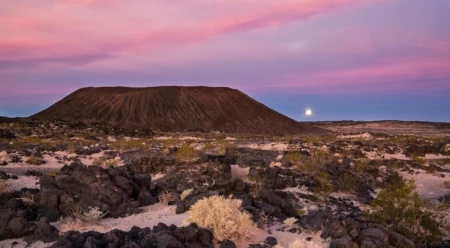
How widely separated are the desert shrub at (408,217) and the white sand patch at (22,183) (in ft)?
35.6

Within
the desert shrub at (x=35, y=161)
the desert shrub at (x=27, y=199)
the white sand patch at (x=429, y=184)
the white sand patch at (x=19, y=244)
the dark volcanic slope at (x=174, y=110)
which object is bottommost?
the white sand patch at (x=429, y=184)

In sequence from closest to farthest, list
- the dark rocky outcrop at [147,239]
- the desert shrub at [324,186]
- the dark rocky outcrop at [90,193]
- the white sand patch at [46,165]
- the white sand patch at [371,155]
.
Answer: the dark rocky outcrop at [147,239]
the dark rocky outcrop at [90,193]
the desert shrub at [324,186]
the white sand patch at [46,165]
the white sand patch at [371,155]

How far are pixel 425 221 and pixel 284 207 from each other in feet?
10.9

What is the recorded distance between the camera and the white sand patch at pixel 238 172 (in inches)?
651

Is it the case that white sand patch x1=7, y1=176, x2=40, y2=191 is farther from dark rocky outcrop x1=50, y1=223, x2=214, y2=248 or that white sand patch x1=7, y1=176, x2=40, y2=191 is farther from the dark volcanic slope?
the dark volcanic slope

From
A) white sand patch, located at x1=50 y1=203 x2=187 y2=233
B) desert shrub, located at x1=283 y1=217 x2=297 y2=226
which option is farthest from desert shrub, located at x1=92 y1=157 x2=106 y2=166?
desert shrub, located at x1=283 y1=217 x2=297 y2=226

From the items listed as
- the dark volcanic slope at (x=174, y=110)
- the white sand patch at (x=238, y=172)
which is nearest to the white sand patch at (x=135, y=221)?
the white sand patch at (x=238, y=172)

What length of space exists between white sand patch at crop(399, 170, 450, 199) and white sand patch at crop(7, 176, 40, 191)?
15.2m

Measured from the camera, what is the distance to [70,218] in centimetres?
954

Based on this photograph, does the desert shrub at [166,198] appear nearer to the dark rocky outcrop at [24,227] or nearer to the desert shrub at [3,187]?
the dark rocky outcrop at [24,227]

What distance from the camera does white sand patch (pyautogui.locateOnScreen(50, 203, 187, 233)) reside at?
30.6ft

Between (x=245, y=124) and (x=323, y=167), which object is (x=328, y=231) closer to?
→ (x=323, y=167)

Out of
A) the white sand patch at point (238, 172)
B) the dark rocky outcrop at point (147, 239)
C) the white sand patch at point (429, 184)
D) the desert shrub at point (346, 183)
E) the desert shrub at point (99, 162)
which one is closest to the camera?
the dark rocky outcrop at point (147, 239)

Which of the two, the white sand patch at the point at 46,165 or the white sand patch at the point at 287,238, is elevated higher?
the white sand patch at the point at 46,165
